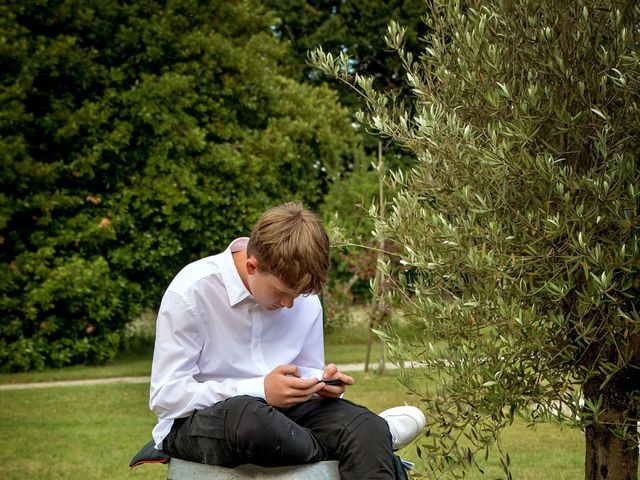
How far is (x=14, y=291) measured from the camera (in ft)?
51.1

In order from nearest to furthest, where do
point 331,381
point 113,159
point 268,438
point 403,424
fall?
1. point 268,438
2. point 331,381
3. point 403,424
4. point 113,159

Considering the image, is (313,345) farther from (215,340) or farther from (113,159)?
(113,159)

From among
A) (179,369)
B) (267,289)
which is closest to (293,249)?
(267,289)

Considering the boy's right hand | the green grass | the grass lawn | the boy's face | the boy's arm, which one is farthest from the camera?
the green grass

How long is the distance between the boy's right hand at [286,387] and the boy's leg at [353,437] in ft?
0.43

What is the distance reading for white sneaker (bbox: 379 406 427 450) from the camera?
3.77m

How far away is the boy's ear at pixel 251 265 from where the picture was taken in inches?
142

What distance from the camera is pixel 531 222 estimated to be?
3.87 meters

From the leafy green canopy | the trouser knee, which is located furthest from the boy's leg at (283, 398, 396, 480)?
the leafy green canopy

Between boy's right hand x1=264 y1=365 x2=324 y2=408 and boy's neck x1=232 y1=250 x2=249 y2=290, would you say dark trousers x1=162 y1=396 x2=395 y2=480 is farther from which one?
boy's neck x1=232 y1=250 x2=249 y2=290

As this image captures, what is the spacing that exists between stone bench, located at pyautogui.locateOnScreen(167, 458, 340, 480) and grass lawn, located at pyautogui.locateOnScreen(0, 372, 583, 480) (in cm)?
429

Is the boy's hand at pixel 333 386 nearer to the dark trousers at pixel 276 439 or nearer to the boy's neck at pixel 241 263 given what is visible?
the dark trousers at pixel 276 439

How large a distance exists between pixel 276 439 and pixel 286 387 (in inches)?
10.4

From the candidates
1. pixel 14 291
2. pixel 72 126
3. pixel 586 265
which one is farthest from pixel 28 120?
pixel 586 265
